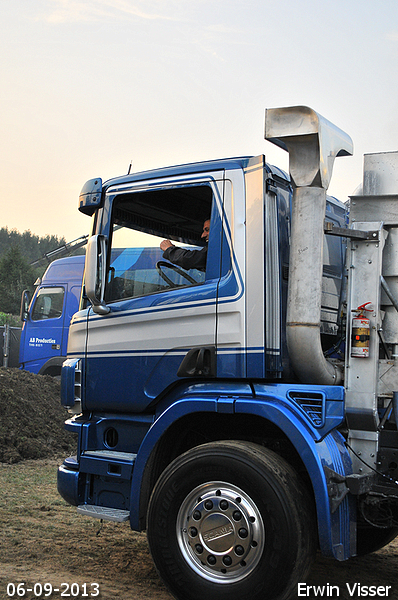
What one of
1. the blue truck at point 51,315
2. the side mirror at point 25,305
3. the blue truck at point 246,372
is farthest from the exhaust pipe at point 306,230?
the side mirror at point 25,305

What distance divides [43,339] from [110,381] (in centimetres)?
1124

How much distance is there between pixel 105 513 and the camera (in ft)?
14.4

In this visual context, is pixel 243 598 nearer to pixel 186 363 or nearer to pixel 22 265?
pixel 186 363

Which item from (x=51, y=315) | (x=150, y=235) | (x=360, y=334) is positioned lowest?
(x=360, y=334)

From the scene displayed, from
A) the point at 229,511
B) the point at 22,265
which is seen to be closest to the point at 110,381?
the point at 229,511

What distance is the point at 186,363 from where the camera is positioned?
166 inches

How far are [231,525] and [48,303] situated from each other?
12.3m

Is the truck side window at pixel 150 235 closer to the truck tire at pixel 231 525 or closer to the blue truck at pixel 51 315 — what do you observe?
the truck tire at pixel 231 525

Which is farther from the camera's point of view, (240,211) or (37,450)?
(37,450)

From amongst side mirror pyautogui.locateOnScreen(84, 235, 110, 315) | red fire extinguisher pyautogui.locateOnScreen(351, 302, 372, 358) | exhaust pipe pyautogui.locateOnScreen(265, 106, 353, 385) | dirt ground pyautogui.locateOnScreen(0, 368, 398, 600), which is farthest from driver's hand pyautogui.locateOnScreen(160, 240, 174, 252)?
dirt ground pyautogui.locateOnScreen(0, 368, 398, 600)

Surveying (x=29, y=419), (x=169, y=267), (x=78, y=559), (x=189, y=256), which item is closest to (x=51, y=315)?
(x=29, y=419)

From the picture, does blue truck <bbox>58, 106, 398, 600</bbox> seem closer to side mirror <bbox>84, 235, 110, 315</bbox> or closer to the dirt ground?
side mirror <bbox>84, 235, 110, 315</bbox>

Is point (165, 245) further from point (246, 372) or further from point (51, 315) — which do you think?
point (51, 315)

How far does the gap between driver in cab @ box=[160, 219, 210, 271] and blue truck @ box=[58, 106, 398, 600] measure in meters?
0.06
